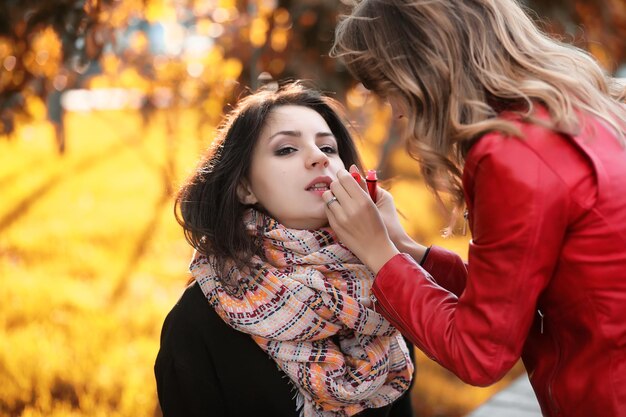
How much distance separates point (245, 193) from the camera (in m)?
2.23

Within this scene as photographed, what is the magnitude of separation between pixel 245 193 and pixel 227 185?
2.4 inches

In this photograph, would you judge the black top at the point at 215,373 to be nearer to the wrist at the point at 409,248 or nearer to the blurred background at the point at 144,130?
the wrist at the point at 409,248

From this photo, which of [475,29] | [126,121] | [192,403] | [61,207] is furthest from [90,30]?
[126,121]

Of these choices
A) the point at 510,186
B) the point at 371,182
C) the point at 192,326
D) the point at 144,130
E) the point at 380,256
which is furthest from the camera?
the point at 144,130

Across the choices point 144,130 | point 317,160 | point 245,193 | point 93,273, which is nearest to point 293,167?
point 317,160

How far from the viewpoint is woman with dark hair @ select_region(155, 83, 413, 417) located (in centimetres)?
205

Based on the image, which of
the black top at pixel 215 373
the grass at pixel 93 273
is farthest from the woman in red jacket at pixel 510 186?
the grass at pixel 93 273

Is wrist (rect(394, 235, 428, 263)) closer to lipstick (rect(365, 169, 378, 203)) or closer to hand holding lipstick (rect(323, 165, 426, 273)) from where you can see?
lipstick (rect(365, 169, 378, 203))

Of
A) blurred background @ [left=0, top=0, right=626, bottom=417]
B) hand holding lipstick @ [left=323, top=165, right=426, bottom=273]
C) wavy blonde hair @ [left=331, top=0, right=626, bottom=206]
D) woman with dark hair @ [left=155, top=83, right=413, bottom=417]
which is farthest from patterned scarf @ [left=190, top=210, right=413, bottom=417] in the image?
wavy blonde hair @ [left=331, top=0, right=626, bottom=206]

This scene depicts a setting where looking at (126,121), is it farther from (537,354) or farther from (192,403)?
(537,354)

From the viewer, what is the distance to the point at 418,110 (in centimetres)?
166

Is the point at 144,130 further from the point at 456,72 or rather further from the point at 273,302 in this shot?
the point at 456,72

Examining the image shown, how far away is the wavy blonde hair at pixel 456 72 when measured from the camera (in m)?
1.61

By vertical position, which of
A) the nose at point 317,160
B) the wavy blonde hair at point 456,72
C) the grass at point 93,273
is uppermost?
the wavy blonde hair at point 456,72
